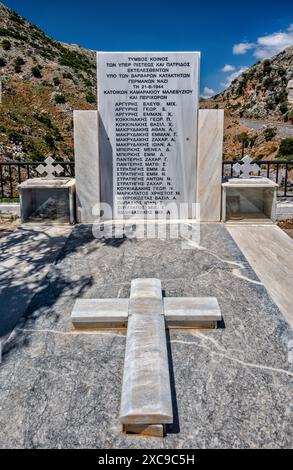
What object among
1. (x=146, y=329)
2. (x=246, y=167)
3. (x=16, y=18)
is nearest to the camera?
(x=146, y=329)

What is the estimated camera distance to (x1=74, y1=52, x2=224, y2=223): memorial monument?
18.4ft

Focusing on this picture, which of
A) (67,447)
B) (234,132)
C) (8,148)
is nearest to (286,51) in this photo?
(234,132)

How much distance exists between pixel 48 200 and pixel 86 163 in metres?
0.99

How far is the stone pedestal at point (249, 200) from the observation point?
5961 mm

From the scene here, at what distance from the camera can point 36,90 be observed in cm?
5009

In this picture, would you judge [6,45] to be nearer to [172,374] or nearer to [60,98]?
[60,98]

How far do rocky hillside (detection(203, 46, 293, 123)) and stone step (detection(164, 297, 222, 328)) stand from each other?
191 feet

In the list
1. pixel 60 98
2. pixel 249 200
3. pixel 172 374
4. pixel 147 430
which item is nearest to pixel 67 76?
pixel 60 98

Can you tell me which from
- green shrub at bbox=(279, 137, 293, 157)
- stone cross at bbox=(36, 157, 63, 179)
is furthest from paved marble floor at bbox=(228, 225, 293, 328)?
green shrub at bbox=(279, 137, 293, 157)

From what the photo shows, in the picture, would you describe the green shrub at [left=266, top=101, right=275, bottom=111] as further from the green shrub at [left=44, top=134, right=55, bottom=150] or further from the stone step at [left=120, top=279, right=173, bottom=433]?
the stone step at [left=120, top=279, right=173, bottom=433]

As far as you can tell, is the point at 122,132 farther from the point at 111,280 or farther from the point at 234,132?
the point at 234,132

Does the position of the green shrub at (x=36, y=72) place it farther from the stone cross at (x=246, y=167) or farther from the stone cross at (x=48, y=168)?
the stone cross at (x=246, y=167)

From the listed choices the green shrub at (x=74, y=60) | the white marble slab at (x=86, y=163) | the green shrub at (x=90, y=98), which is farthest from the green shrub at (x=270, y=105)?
the white marble slab at (x=86, y=163)

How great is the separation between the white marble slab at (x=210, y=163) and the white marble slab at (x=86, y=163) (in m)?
1.46
